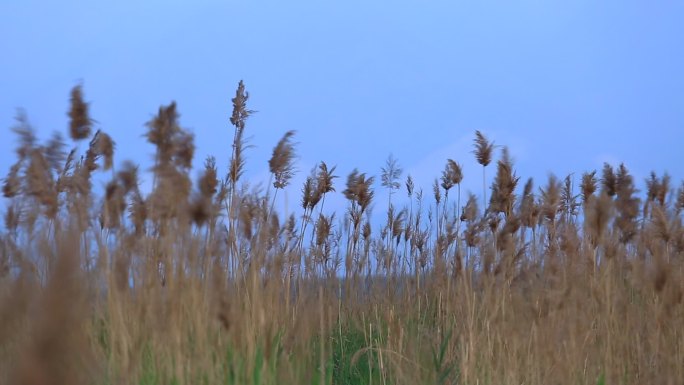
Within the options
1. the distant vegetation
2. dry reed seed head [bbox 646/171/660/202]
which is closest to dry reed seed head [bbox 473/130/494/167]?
the distant vegetation

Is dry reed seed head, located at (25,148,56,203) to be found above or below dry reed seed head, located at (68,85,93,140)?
below

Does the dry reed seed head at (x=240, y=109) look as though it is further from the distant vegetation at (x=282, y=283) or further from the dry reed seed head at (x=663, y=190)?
the dry reed seed head at (x=663, y=190)

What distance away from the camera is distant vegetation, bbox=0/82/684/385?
342 centimetres

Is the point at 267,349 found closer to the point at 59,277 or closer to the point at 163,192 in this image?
the point at 163,192

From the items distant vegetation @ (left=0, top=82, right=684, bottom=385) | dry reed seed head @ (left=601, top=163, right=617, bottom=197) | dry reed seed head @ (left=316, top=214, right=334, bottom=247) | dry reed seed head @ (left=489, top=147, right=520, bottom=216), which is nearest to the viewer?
distant vegetation @ (left=0, top=82, right=684, bottom=385)

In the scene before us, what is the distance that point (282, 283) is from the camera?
507cm

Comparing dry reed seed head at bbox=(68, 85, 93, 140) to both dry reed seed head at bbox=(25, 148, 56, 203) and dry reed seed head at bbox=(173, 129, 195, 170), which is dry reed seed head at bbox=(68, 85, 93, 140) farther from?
dry reed seed head at bbox=(173, 129, 195, 170)

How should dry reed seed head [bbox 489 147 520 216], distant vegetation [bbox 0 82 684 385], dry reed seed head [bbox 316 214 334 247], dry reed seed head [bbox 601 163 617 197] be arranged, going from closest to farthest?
1. distant vegetation [bbox 0 82 684 385]
2. dry reed seed head [bbox 489 147 520 216]
3. dry reed seed head [bbox 601 163 617 197]
4. dry reed seed head [bbox 316 214 334 247]

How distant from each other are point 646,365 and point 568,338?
602mm

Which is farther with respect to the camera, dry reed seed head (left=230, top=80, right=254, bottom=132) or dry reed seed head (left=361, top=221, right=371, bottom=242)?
dry reed seed head (left=361, top=221, right=371, bottom=242)

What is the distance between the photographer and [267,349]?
3.14m

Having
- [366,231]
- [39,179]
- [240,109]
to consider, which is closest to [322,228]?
[366,231]

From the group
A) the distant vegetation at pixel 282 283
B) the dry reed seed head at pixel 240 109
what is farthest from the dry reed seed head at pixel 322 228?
the dry reed seed head at pixel 240 109

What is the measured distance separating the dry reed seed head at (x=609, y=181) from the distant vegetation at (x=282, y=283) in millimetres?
17
